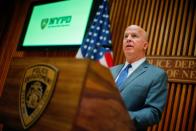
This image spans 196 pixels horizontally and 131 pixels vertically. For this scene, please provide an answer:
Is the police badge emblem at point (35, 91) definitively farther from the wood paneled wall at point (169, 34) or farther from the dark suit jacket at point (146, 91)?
the wood paneled wall at point (169, 34)

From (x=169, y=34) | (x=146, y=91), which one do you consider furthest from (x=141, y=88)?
(x=169, y=34)

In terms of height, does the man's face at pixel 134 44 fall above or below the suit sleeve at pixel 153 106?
above

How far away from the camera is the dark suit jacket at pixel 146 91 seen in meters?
2.06

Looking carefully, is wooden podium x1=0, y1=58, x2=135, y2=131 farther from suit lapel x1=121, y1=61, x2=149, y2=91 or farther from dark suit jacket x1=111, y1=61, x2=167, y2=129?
suit lapel x1=121, y1=61, x2=149, y2=91

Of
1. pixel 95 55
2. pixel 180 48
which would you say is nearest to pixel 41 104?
pixel 95 55

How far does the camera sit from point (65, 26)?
5.06m

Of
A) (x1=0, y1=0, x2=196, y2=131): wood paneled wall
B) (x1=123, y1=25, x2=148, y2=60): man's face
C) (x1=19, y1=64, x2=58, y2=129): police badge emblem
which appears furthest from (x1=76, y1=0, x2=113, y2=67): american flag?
(x1=19, y1=64, x2=58, y2=129): police badge emblem

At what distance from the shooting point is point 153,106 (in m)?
2.04

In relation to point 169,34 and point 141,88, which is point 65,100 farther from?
point 169,34

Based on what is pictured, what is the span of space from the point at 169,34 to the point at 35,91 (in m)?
2.83

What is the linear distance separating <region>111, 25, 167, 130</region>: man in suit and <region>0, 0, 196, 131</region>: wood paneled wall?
1.38 meters

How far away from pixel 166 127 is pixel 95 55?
1207mm

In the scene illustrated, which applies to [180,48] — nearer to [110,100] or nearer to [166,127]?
[166,127]

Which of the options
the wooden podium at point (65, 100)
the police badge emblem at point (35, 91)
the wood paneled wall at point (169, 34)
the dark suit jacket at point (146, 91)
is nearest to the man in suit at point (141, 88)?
the dark suit jacket at point (146, 91)
